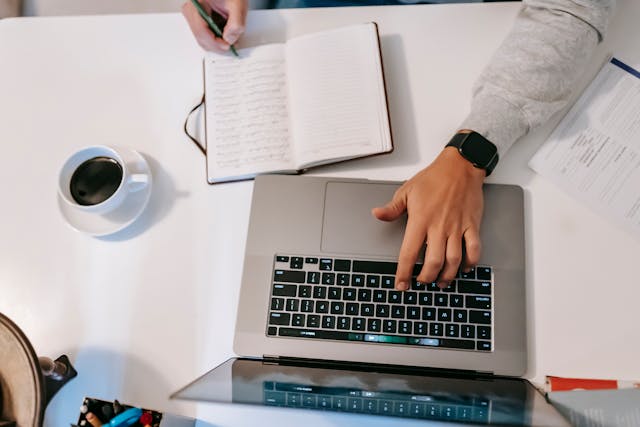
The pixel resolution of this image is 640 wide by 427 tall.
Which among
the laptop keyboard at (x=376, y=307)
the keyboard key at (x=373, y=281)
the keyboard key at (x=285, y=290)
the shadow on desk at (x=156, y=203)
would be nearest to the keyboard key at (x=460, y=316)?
the laptop keyboard at (x=376, y=307)

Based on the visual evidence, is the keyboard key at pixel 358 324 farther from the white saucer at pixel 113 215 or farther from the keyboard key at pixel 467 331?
the white saucer at pixel 113 215

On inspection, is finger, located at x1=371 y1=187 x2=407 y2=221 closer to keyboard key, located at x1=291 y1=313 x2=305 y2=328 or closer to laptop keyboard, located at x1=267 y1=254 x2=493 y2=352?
laptop keyboard, located at x1=267 y1=254 x2=493 y2=352

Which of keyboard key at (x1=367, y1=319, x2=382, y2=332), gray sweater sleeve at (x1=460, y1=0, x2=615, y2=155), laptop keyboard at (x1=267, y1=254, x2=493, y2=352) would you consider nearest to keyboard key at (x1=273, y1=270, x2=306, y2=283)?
laptop keyboard at (x1=267, y1=254, x2=493, y2=352)

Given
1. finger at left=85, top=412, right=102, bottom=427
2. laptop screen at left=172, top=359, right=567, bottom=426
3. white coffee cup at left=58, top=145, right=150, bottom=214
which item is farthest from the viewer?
white coffee cup at left=58, top=145, right=150, bottom=214

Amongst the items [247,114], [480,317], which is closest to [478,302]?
[480,317]

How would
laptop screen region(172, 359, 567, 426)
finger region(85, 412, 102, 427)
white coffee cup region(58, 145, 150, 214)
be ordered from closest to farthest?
laptop screen region(172, 359, 567, 426), finger region(85, 412, 102, 427), white coffee cup region(58, 145, 150, 214)

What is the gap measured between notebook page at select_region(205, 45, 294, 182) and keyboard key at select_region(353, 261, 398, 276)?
18cm

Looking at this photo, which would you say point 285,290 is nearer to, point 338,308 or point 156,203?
point 338,308

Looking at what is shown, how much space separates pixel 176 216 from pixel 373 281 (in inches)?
12.1

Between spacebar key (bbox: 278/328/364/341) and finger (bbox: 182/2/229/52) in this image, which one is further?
finger (bbox: 182/2/229/52)

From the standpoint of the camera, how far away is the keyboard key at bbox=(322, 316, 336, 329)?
0.65 meters

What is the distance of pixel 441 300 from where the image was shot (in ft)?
2.10

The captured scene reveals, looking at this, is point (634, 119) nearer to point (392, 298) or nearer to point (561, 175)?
point (561, 175)

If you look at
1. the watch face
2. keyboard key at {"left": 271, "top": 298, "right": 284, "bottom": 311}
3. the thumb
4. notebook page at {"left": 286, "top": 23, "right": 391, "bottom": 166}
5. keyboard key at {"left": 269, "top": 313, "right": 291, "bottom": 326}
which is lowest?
keyboard key at {"left": 269, "top": 313, "right": 291, "bottom": 326}
